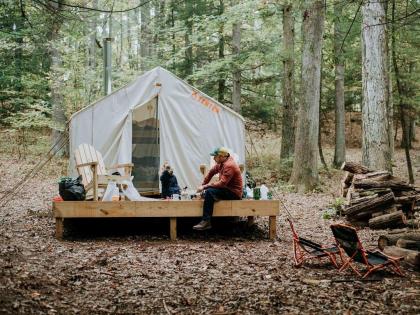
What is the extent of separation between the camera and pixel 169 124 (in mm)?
9445

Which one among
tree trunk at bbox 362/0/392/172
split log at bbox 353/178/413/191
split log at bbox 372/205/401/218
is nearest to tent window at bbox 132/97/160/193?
split log at bbox 353/178/413/191

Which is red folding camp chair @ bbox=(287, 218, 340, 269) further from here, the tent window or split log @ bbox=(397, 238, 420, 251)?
the tent window

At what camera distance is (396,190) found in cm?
819

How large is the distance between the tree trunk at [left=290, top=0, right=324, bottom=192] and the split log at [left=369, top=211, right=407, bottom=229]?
3.58 m

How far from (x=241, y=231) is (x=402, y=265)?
9.76ft

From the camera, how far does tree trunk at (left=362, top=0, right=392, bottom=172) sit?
29.7ft

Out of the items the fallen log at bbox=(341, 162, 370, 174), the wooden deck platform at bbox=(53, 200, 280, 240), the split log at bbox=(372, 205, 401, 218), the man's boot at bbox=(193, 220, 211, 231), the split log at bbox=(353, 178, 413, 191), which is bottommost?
the man's boot at bbox=(193, 220, 211, 231)

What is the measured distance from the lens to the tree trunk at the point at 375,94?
9.04 meters

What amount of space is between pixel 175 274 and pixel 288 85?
951 cm

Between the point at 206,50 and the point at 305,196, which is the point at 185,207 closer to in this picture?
the point at 305,196

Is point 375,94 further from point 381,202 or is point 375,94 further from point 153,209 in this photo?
point 153,209

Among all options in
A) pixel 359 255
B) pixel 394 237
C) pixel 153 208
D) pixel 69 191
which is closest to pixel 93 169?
pixel 69 191

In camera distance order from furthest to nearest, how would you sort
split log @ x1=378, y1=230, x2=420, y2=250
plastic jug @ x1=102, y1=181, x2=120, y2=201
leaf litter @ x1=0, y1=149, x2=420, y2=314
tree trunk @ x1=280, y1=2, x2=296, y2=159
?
tree trunk @ x1=280, y1=2, x2=296, y2=159 < plastic jug @ x1=102, y1=181, x2=120, y2=201 < split log @ x1=378, y1=230, x2=420, y2=250 < leaf litter @ x1=0, y1=149, x2=420, y2=314

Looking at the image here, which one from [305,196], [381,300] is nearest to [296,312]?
[381,300]
